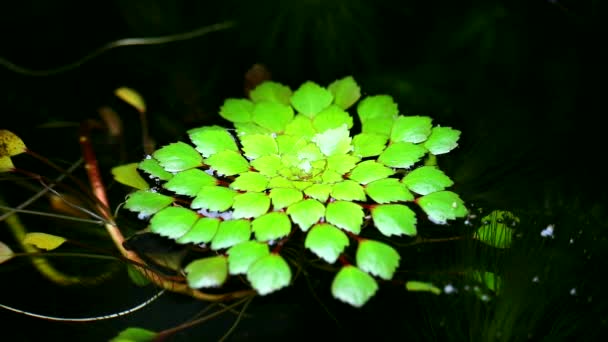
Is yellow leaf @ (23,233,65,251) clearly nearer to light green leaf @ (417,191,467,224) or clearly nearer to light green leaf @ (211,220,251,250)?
light green leaf @ (211,220,251,250)

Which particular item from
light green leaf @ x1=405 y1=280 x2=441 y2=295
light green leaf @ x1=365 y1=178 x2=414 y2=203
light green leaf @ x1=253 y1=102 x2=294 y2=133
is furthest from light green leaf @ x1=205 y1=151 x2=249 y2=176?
light green leaf @ x1=405 y1=280 x2=441 y2=295

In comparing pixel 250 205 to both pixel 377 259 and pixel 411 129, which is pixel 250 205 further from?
pixel 411 129

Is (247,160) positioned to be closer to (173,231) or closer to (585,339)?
(173,231)

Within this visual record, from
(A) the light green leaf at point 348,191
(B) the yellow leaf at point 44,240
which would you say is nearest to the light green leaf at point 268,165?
(A) the light green leaf at point 348,191

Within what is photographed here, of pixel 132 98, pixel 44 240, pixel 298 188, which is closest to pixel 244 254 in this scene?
pixel 298 188

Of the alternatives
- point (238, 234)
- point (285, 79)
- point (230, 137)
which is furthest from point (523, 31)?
point (238, 234)

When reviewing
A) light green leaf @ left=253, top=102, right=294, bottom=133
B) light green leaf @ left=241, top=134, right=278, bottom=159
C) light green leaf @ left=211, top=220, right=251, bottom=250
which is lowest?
light green leaf @ left=211, top=220, right=251, bottom=250
